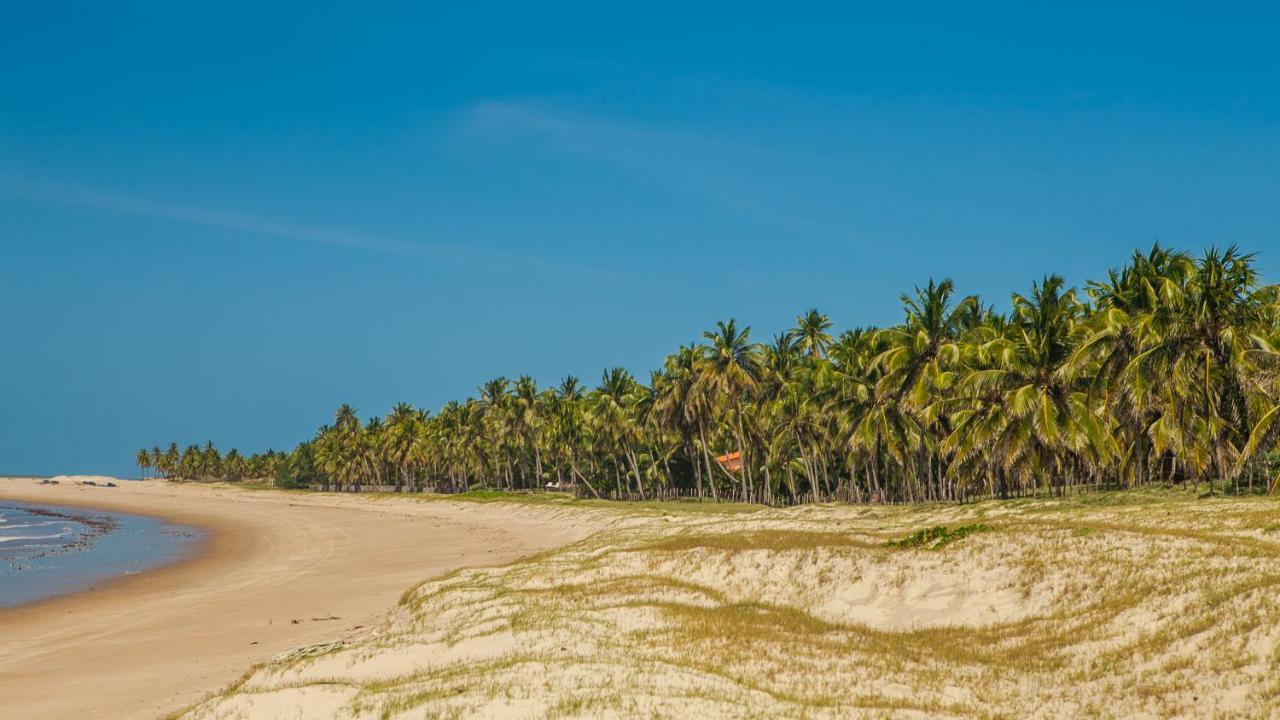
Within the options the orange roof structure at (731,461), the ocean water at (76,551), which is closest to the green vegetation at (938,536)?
the ocean water at (76,551)

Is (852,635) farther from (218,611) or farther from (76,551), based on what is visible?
(76,551)

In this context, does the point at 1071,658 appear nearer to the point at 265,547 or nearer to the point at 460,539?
the point at 460,539

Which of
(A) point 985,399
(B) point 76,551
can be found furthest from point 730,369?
(B) point 76,551

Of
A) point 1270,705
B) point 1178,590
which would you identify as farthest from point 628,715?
Result: point 1178,590

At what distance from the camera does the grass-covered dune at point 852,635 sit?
12.3m

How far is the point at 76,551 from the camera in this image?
56.7m

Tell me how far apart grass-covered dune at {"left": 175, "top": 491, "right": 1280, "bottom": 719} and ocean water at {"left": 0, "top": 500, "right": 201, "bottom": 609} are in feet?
78.1

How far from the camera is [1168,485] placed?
4462 centimetres

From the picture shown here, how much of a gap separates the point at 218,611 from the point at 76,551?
33.6 meters

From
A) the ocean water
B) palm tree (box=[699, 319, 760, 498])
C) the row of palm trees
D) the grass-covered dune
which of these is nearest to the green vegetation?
the grass-covered dune

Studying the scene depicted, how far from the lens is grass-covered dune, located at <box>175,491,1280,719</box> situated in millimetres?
12344

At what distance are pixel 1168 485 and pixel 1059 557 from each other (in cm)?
3039

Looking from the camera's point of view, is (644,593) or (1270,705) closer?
(1270,705)

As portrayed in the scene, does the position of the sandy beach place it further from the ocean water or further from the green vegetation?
the green vegetation
